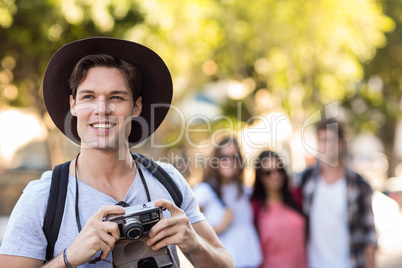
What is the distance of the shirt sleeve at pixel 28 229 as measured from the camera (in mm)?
1727

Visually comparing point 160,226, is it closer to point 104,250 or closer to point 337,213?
point 104,250

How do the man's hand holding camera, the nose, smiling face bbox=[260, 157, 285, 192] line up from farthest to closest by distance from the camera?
smiling face bbox=[260, 157, 285, 192], the nose, the man's hand holding camera

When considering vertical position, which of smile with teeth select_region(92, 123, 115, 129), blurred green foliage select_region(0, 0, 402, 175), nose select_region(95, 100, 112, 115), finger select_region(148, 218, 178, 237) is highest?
blurred green foliage select_region(0, 0, 402, 175)

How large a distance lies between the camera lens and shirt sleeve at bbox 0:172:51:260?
299 mm

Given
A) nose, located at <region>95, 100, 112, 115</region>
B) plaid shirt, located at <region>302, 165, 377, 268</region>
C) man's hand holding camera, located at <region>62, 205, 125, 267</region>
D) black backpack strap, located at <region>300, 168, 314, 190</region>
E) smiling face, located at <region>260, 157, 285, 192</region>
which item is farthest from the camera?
smiling face, located at <region>260, 157, 285, 192</region>

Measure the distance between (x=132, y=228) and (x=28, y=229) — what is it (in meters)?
0.36

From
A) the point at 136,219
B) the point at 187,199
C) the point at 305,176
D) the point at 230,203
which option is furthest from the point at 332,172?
the point at 136,219

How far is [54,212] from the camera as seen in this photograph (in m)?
1.79

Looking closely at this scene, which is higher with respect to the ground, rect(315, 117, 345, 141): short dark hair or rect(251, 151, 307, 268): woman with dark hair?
rect(315, 117, 345, 141): short dark hair

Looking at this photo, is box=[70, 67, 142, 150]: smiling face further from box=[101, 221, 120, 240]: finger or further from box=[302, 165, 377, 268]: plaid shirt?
box=[302, 165, 377, 268]: plaid shirt

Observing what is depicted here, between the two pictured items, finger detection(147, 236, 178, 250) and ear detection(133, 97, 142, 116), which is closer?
finger detection(147, 236, 178, 250)

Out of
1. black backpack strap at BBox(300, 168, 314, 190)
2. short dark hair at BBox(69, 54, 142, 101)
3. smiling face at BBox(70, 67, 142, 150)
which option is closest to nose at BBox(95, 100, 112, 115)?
smiling face at BBox(70, 67, 142, 150)

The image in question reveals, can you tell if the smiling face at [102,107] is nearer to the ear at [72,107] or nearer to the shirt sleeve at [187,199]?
the ear at [72,107]

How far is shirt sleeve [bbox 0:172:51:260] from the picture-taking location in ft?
5.66
